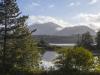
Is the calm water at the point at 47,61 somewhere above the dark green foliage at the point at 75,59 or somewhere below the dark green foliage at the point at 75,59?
below

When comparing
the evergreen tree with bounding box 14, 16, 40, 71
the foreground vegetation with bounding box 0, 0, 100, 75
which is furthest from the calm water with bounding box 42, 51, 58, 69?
the foreground vegetation with bounding box 0, 0, 100, 75

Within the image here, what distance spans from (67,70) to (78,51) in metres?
4.34

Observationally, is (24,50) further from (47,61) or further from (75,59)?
(47,61)

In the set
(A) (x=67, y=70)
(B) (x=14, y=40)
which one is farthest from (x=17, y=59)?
(A) (x=67, y=70)

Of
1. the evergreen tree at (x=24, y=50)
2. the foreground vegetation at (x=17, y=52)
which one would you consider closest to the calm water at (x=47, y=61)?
the evergreen tree at (x=24, y=50)

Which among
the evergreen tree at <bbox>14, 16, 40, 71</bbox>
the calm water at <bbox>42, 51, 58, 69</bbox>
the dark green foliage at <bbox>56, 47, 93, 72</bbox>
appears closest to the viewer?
the dark green foliage at <bbox>56, 47, 93, 72</bbox>

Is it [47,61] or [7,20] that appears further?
[47,61]

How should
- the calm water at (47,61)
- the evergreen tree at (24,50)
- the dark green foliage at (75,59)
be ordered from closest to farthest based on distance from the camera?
the dark green foliage at (75,59)
the evergreen tree at (24,50)
the calm water at (47,61)

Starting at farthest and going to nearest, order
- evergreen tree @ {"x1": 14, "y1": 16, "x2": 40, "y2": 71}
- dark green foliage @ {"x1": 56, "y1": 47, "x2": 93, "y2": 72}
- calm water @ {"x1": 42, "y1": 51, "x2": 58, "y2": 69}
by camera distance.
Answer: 1. calm water @ {"x1": 42, "y1": 51, "x2": 58, "y2": 69}
2. evergreen tree @ {"x1": 14, "y1": 16, "x2": 40, "y2": 71}
3. dark green foliage @ {"x1": 56, "y1": 47, "x2": 93, "y2": 72}

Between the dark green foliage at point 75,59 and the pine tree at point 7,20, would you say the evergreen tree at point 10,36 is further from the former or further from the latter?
the dark green foliage at point 75,59

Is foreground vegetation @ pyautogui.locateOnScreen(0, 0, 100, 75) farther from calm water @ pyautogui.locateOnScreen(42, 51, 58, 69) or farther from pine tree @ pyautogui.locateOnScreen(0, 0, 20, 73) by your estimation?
calm water @ pyautogui.locateOnScreen(42, 51, 58, 69)

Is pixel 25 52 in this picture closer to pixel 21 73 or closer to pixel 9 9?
pixel 9 9

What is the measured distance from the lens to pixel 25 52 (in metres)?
46.6

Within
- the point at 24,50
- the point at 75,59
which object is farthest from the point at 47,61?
the point at 75,59
